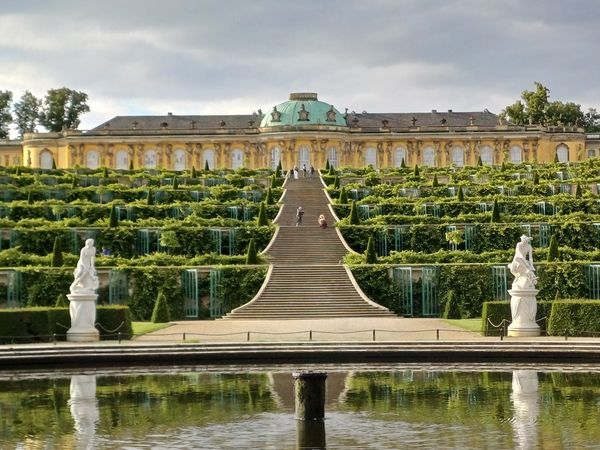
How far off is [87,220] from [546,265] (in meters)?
18.1

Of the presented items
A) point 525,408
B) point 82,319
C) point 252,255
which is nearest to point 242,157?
point 252,255

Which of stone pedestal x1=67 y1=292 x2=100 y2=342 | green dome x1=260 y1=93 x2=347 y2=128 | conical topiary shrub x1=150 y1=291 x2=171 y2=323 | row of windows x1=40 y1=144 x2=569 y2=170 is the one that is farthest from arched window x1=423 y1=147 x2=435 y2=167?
stone pedestal x1=67 y1=292 x2=100 y2=342

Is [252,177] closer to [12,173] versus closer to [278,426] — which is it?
[12,173]

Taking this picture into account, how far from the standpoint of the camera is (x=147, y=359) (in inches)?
893

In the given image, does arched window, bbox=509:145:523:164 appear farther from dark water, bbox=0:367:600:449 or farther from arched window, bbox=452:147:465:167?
dark water, bbox=0:367:600:449

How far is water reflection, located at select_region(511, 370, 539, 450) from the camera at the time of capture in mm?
14367

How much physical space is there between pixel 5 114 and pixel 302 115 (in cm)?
2674

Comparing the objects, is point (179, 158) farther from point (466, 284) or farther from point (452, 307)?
point (452, 307)

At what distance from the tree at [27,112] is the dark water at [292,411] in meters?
75.8

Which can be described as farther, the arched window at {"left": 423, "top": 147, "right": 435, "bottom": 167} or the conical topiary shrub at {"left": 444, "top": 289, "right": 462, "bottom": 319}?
the arched window at {"left": 423, "top": 147, "right": 435, "bottom": 167}

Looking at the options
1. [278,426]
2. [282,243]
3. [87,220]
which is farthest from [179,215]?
[278,426]

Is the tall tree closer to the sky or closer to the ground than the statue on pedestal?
closer to the sky

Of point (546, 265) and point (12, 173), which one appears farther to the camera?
point (12, 173)

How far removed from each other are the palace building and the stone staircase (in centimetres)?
4240
